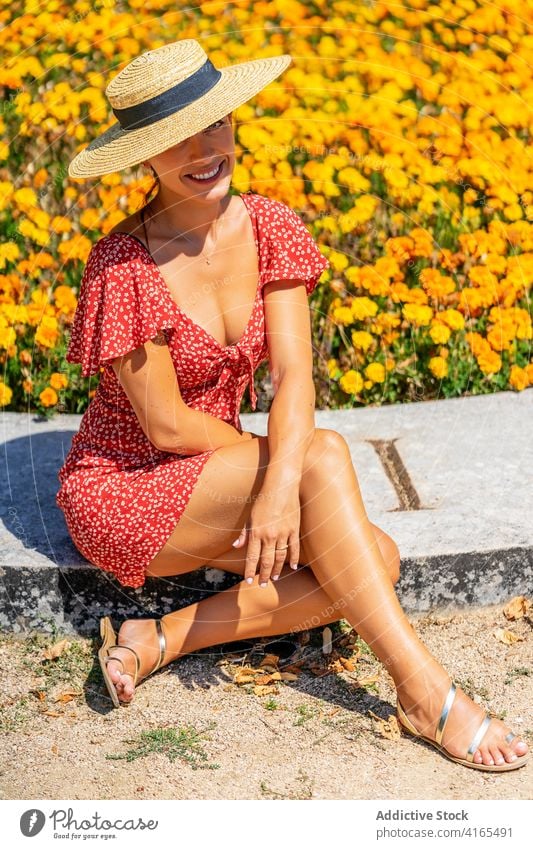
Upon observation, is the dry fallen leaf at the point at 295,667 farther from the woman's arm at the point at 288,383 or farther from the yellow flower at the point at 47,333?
the yellow flower at the point at 47,333

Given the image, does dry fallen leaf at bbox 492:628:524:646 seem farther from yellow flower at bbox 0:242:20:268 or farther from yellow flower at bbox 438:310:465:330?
yellow flower at bbox 0:242:20:268

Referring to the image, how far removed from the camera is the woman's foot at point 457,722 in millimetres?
2793

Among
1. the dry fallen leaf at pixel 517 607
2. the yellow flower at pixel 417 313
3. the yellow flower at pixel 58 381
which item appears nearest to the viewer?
the dry fallen leaf at pixel 517 607

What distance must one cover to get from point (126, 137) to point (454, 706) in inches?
64.0

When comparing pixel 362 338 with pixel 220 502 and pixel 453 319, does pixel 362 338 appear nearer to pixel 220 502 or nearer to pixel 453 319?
pixel 453 319

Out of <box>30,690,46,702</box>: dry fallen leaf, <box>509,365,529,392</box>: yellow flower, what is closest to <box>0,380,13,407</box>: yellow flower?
<box>30,690,46,702</box>: dry fallen leaf

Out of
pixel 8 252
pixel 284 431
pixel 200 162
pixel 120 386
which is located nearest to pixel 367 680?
pixel 284 431

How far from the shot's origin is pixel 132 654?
3070 mm

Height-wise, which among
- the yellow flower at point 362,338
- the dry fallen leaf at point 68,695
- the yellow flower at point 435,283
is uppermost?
the yellow flower at point 435,283

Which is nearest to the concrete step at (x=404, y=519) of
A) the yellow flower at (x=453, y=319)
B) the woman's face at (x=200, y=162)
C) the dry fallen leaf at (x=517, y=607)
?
the dry fallen leaf at (x=517, y=607)

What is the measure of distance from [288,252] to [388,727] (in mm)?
1260

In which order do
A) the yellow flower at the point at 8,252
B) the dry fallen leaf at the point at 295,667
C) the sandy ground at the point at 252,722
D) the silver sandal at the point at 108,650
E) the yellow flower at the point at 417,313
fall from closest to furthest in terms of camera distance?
the sandy ground at the point at 252,722
the silver sandal at the point at 108,650
the dry fallen leaf at the point at 295,667
the yellow flower at the point at 417,313
the yellow flower at the point at 8,252

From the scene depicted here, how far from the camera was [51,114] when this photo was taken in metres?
4.89
